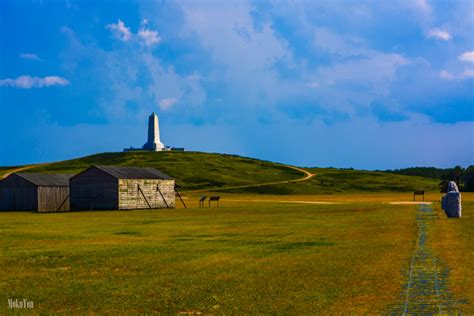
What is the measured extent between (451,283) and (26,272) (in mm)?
11962

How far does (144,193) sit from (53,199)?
11.1m

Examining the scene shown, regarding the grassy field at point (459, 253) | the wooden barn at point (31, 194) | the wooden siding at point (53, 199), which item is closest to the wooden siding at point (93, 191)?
the wooden siding at point (53, 199)

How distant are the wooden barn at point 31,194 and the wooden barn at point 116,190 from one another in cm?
193

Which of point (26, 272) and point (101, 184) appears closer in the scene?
point (26, 272)

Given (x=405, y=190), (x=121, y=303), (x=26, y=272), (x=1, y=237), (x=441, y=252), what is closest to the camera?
(x=121, y=303)

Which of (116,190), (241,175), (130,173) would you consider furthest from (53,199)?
(241,175)

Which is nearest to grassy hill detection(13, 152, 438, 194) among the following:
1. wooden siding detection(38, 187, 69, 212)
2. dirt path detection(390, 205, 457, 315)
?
wooden siding detection(38, 187, 69, 212)

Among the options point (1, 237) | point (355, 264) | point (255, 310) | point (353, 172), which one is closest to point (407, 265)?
point (355, 264)

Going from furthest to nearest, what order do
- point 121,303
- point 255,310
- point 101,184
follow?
point 101,184, point 121,303, point 255,310

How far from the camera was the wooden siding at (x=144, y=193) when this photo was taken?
7481 centimetres

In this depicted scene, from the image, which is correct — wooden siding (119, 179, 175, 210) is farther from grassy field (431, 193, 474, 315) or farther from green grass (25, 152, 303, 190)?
green grass (25, 152, 303, 190)

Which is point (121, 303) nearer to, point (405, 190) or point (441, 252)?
point (441, 252)

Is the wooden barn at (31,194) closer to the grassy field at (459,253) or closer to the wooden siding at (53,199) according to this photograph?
the wooden siding at (53,199)

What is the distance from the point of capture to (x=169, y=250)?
2422 cm
